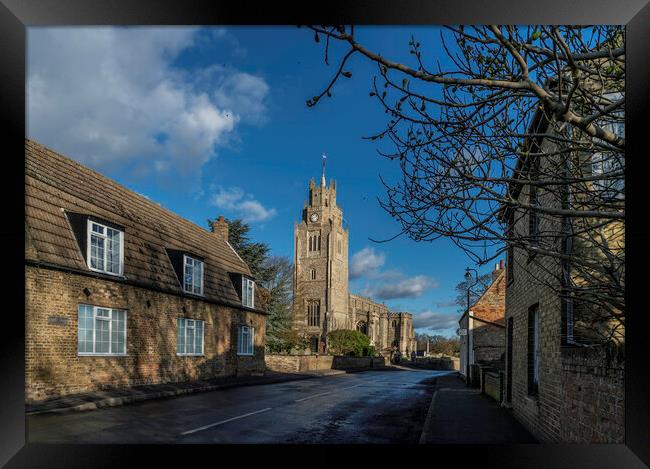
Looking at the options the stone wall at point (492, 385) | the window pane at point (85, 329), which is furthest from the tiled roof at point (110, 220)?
the stone wall at point (492, 385)

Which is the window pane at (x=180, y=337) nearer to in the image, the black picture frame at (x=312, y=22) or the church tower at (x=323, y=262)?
the black picture frame at (x=312, y=22)

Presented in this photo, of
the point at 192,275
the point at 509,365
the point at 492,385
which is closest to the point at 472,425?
the point at 509,365

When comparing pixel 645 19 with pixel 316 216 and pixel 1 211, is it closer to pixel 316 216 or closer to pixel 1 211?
pixel 1 211

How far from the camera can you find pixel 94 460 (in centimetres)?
587

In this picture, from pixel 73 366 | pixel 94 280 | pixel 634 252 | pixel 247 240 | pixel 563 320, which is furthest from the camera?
pixel 247 240

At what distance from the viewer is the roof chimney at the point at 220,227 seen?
27745mm

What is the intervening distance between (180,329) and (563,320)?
14.2 meters

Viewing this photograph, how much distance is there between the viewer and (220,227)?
27969 millimetres

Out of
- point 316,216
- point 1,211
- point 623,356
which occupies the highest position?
point 316,216

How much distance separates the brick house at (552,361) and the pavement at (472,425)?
35 centimetres

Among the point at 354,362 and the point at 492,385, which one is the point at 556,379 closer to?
the point at 492,385

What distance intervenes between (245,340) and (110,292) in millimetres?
10179

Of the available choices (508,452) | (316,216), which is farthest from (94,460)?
(316,216)

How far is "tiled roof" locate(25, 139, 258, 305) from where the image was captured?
1314 centimetres
